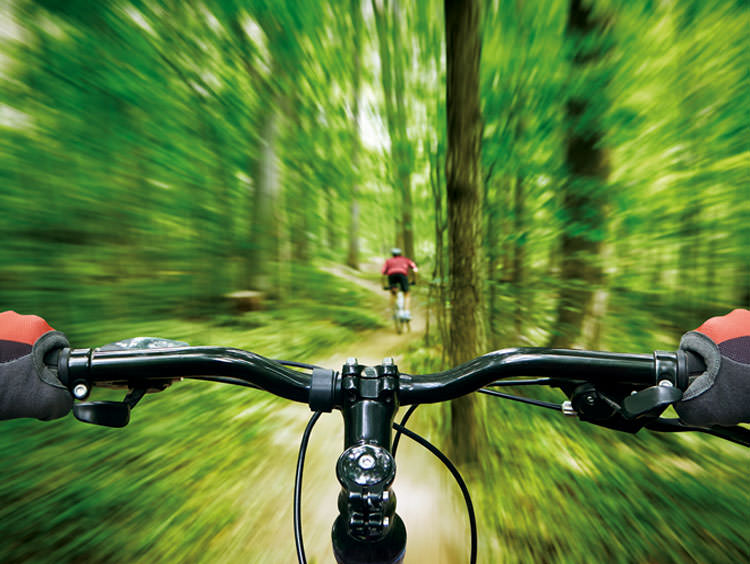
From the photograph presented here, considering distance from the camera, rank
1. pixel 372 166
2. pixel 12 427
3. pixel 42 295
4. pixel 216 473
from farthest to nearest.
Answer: pixel 372 166
pixel 216 473
pixel 42 295
pixel 12 427

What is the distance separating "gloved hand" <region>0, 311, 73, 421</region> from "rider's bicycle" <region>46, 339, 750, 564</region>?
0.04m

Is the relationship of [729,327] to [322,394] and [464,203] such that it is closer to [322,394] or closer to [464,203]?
[322,394]

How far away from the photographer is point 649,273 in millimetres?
3270

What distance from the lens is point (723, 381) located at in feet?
2.13

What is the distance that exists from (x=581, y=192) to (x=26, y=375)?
372 cm

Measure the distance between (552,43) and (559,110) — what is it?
67 cm

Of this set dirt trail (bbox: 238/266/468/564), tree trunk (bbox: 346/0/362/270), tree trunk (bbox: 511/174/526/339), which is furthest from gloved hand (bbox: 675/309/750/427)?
tree trunk (bbox: 346/0/362/270)

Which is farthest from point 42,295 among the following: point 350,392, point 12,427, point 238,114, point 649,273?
point 649,273

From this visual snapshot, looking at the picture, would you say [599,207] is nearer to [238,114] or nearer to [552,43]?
[552,43]

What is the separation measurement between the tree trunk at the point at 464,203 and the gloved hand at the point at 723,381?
2021 millimetres

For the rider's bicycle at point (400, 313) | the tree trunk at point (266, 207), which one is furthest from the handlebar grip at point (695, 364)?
the rider's bicycle at point (400, 313)

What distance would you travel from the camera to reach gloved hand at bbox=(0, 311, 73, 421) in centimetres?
73

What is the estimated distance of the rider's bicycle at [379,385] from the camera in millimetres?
613

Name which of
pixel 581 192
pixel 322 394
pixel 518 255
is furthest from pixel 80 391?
pixel 518 255
